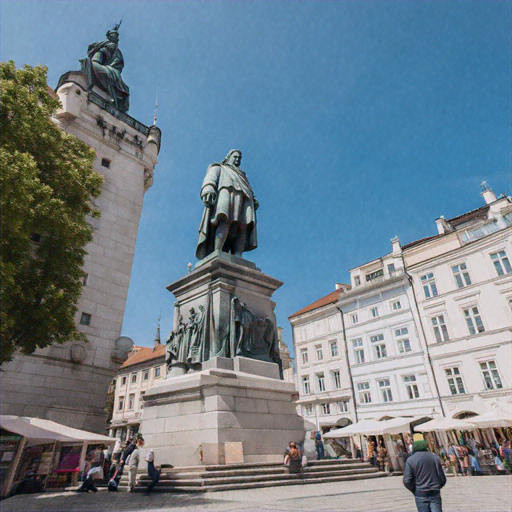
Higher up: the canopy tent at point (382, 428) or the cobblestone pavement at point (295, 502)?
the canopy tent at point (382, 428)

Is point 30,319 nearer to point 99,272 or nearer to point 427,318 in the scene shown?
point 99,272

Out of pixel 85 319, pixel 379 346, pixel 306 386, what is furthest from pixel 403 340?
pixel 85 319

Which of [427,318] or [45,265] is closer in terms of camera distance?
[45,265]

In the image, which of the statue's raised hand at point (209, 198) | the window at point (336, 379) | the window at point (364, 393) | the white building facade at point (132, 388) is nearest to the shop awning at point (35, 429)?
the statue's raised hand at point (209, 198)

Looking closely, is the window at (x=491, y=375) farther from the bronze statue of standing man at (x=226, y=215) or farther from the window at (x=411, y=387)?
the bronze statue of standing man at (x=226, y=215)

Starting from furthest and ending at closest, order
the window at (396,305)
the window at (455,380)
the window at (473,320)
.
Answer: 1. the window at (396,305)
2. the window at (473,320)
3. the window at (455,380)

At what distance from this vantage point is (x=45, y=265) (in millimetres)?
10062

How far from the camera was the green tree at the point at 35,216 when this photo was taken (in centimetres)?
785

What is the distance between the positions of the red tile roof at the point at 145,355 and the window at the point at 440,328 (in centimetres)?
3314

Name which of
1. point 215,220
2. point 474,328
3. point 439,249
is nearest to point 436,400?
point 474,328

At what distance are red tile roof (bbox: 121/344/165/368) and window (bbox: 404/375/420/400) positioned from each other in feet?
100.0

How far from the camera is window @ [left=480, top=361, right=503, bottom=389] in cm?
2553

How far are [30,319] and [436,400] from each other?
28.9 meters

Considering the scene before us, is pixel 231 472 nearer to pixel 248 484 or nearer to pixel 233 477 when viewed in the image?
pixel 233 477
